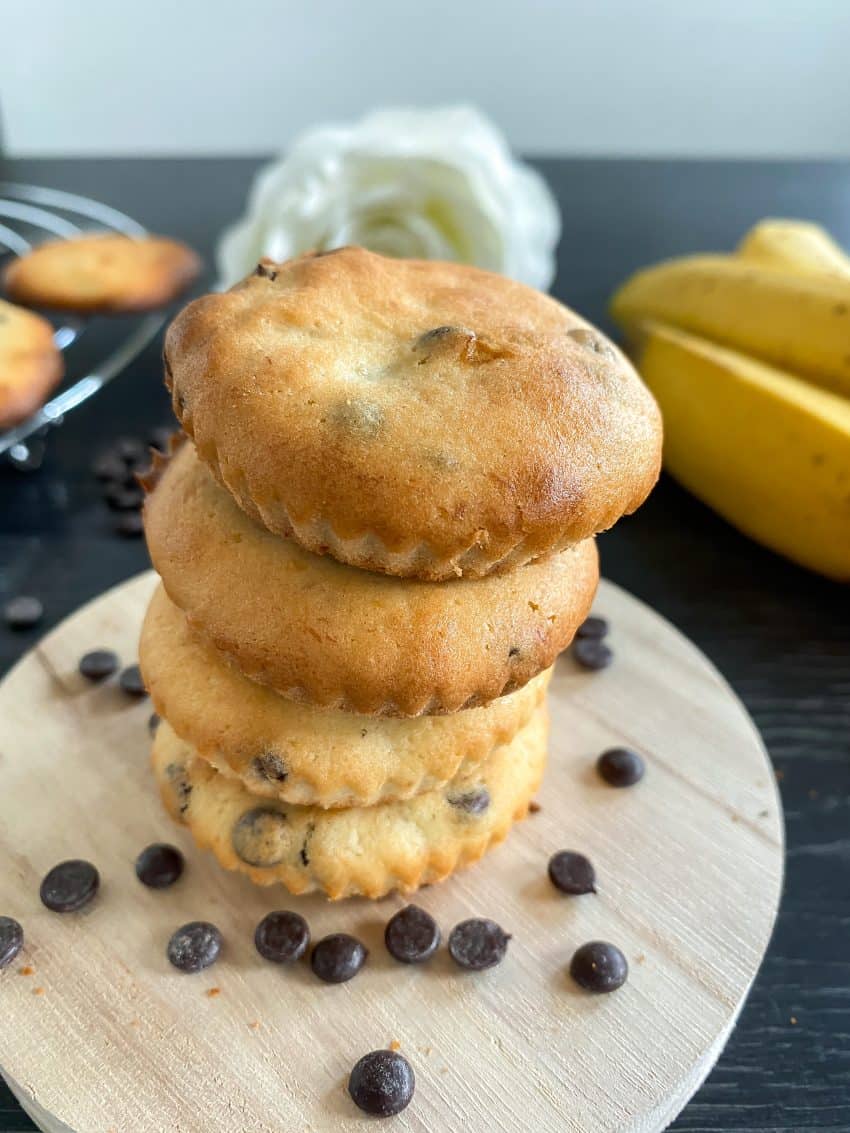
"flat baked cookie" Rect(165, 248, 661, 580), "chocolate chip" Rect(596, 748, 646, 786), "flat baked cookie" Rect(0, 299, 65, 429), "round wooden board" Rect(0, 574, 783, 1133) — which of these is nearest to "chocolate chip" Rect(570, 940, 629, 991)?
"round wooden board" Rect(0, 574, 783, 1133)

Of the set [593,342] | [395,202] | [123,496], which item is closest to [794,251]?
[395,202]

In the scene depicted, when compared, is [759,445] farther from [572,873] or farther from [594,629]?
[572,873]

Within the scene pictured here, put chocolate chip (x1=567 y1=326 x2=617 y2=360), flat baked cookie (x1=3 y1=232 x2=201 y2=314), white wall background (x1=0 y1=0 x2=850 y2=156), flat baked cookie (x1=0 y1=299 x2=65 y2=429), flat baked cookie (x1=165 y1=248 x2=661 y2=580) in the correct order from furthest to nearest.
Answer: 1. white wall background (x1=0 y1=0 x2=850 y2=156)
2. flat baked cookie (x1=3 y1=232 x2=201 y2=314)
3. flat baked cookie (x1=0 y1=299 x2=65 y2=429)
4. chocolate chip (x1=567 y1=326 x2=617 y2=360)
5. flat baked cookie (x1=165 y1=248 x2=661 y2=580)

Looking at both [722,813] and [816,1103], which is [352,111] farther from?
[816,1103]

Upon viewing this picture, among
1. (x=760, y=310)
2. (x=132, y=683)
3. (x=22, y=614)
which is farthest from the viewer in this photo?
(x=760, y=310)

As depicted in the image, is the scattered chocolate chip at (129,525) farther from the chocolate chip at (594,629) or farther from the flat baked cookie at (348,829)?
the chocolate chip at (594,629)

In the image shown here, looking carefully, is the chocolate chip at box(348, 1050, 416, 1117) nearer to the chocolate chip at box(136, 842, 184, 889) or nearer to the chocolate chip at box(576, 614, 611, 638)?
the chocolate chip at box(136, 842, 184, 889)
